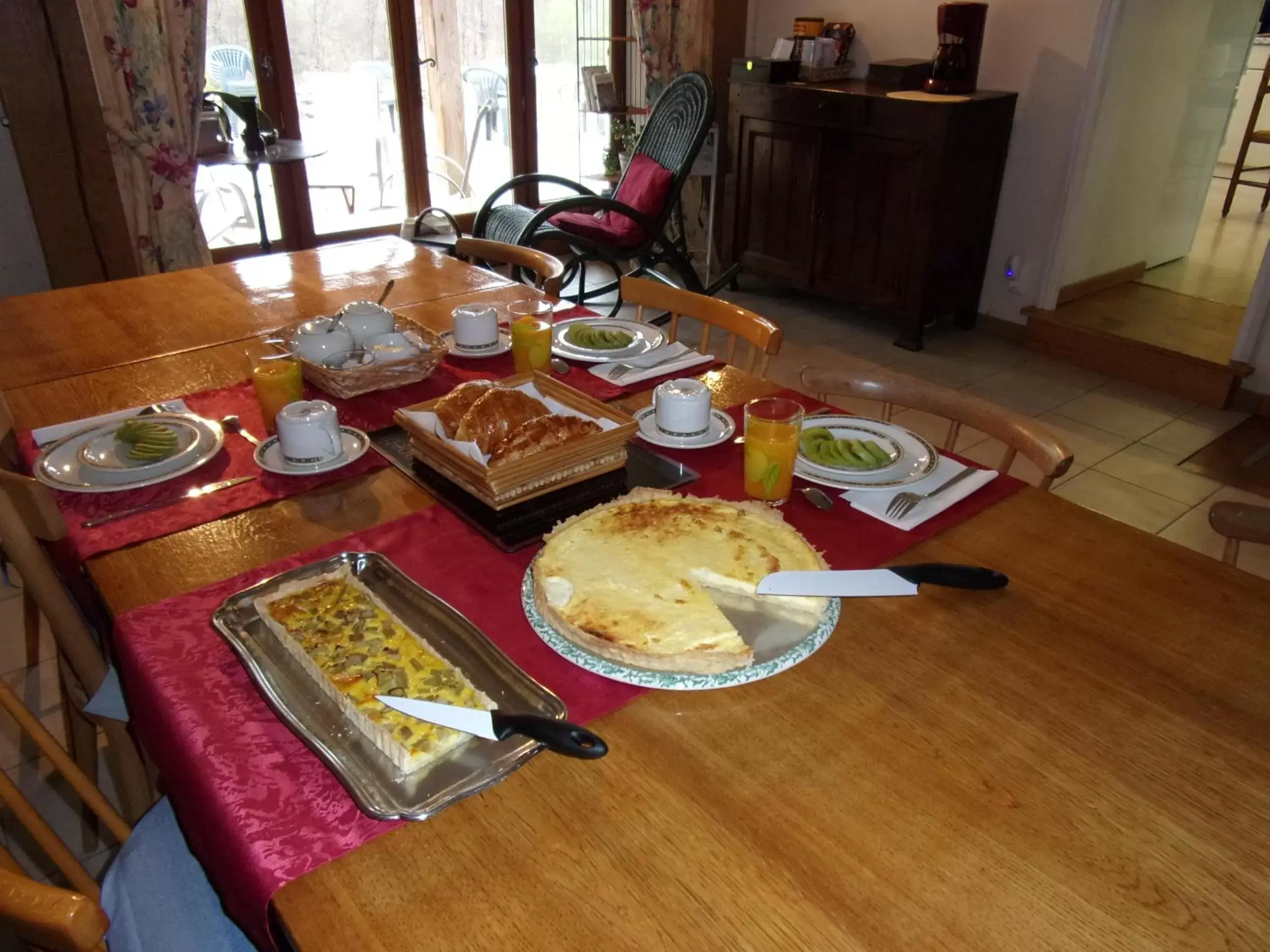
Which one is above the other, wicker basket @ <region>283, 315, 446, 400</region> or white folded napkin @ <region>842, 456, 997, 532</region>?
wicker basket @ <region>283, 315, 446, 400</region>

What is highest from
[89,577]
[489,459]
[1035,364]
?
[489,459]

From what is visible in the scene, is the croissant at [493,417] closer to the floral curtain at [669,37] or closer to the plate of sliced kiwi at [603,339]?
the plate of sliced kiwi at [603,339]

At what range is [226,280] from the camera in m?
2.24

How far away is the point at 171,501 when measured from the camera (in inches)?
50.0

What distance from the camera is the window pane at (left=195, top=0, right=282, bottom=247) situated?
3.90 metres

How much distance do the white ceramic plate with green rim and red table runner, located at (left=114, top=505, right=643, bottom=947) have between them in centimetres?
2

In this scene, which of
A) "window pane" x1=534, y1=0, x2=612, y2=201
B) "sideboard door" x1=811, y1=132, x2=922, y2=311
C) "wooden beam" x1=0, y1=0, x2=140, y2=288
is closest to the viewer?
"wooden beam" x1=0, y1=0, x2=140, y2=288

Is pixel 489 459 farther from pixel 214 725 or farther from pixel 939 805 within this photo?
pixel 939 805

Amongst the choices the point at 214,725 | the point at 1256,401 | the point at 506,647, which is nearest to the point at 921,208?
the point at 1256,401

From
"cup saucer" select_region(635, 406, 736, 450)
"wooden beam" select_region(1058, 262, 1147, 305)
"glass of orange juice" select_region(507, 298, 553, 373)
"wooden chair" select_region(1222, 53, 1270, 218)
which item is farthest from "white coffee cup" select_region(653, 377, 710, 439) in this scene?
"wooden chair" select_region(1222, 53, 1270, 218)

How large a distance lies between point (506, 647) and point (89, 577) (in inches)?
22.6

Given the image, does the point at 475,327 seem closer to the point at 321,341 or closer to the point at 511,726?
the point at 321,341

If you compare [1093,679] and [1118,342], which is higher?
[1093,679]

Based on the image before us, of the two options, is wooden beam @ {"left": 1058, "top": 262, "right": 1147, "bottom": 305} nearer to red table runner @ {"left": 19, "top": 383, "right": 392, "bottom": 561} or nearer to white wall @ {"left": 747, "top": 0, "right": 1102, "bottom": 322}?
white wall @ {"left": 747, "top": 0, "right": 1102, "bottom": 322}
